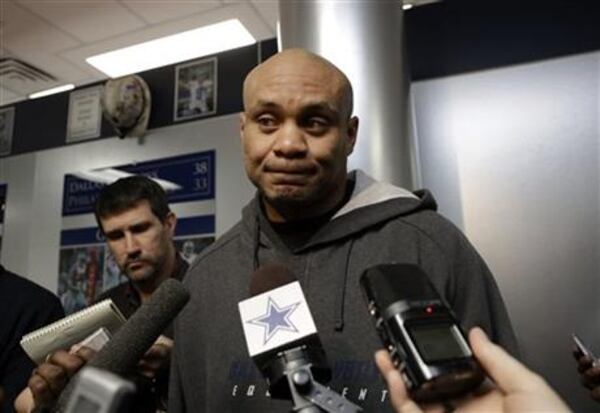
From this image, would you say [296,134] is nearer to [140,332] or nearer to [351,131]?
[351,131]

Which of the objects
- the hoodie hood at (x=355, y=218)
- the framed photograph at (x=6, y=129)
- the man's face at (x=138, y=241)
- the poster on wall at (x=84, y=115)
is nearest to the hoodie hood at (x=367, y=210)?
the hoodie hood at (x=355, y=218)

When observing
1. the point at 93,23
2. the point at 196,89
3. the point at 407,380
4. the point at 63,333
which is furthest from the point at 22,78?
the point at 407,380

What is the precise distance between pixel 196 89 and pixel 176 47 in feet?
5.25

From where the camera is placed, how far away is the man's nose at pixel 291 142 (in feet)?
2.80

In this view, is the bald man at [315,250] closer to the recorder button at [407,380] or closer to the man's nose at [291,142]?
the man's nose at [291,142]

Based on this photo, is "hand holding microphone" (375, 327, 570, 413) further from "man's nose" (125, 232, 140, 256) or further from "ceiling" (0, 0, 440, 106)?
"ceiling" (0, 0, 440, 106)

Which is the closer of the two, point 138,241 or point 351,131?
point 351,131

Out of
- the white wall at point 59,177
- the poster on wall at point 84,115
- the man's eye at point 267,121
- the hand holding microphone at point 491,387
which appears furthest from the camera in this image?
the poster on wall at point 84,115

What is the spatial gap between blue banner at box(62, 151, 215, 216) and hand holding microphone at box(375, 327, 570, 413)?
1.90m

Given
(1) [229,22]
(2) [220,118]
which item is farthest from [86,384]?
(1) [229,22]

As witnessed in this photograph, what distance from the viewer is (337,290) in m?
0.87

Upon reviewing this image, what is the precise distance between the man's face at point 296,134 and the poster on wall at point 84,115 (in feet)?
6.66

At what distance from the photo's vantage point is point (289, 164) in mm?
861

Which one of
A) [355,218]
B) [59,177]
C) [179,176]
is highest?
[59,177]
